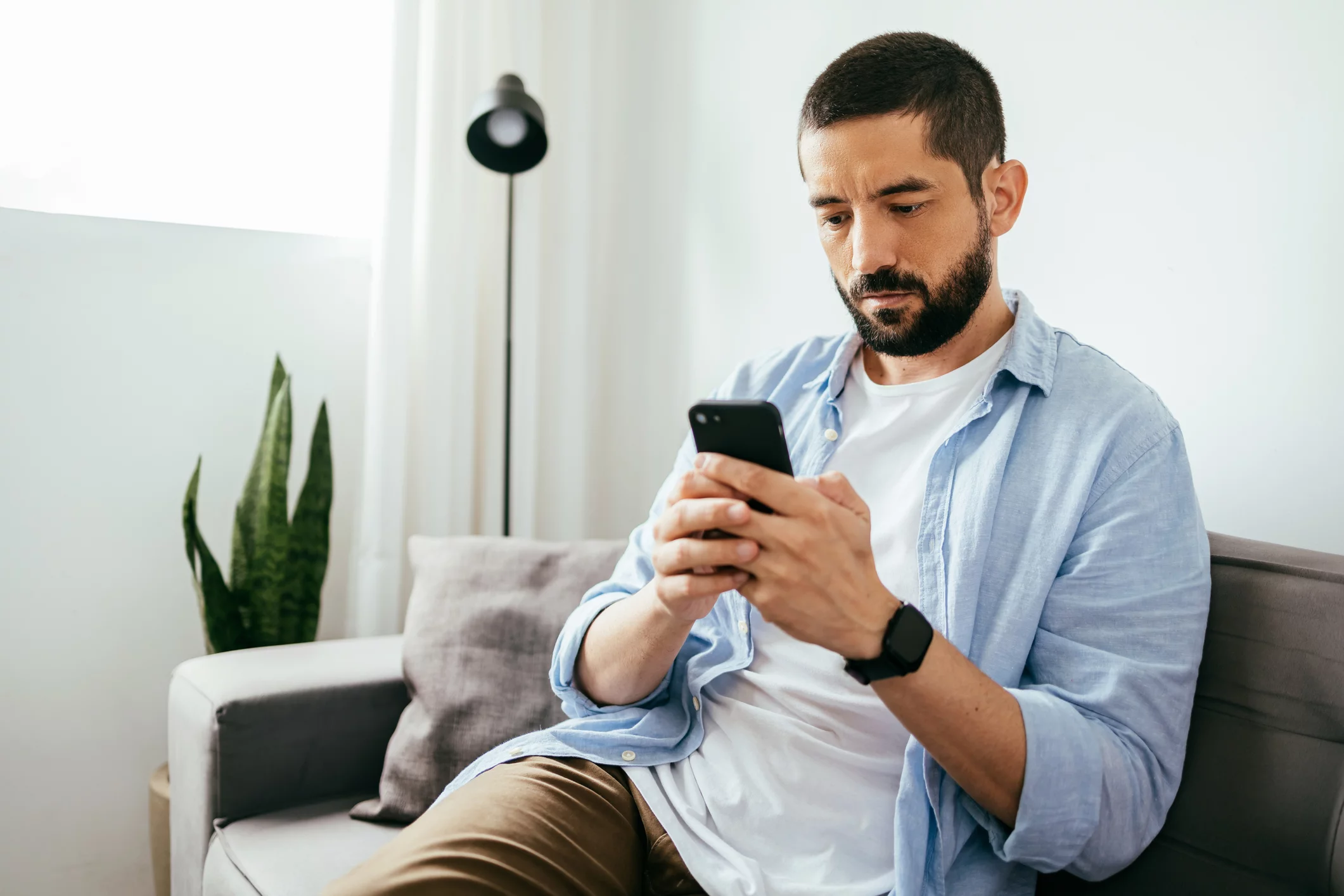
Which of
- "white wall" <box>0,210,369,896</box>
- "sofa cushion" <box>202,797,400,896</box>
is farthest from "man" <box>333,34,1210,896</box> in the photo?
"white wall" <box>0,210,369,896</box>

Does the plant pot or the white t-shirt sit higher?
the white t-shirt

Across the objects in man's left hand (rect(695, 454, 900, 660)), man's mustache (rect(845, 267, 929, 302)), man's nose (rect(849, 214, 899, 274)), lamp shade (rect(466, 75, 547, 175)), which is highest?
lamp shade (rect(466, 75, 547, 175))

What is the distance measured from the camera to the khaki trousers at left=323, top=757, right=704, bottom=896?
0.90 metres

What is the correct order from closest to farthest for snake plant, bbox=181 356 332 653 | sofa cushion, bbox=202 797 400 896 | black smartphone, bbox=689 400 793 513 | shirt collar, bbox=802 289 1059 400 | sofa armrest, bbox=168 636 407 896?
1. black smartphone, bbox=689 400 793 513
2. shirt collar, bbox=802 289 1059 400
3. sofa cushion, bbox=202 797 400 896
4. sofa armrest, bbox=168 636 407 896
5. snake plant, bbox=181 356 332 653

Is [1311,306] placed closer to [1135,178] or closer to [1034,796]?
[1135,178]

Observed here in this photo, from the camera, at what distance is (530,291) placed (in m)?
2.30

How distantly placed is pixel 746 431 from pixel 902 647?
0.23 m

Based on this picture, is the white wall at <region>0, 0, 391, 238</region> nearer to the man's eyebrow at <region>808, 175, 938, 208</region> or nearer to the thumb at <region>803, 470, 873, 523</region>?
the man's eyebrow at <region>808, 175, 938, 208</region>

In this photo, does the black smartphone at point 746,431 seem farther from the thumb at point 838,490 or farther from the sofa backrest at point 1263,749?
the sofa backrest at point 1263,749

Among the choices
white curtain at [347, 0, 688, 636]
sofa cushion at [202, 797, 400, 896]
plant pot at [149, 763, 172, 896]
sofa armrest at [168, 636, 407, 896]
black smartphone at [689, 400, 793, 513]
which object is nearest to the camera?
black smartphone at [689, 400, 793, 513]

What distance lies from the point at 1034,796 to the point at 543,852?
0.47m

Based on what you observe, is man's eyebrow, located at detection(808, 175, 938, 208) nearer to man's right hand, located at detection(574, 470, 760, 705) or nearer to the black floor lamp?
man's right hand, located at detection(574, 470, 760, 705)

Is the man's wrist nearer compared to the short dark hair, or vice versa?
the man's wrist

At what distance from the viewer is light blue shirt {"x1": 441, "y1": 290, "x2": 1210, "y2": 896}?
33.9 inches
